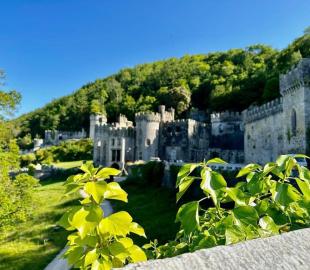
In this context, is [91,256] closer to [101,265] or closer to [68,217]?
[101,265]

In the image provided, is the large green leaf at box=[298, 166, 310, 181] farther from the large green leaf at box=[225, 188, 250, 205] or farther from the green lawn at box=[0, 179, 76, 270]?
the green lawn at box=[0, 179, 76, 270]

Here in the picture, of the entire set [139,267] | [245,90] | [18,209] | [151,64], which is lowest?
[18,209]

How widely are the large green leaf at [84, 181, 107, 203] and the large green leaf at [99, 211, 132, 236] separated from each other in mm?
177

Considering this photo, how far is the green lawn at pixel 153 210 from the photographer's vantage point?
22.2 m

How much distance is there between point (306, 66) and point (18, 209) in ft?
77.4

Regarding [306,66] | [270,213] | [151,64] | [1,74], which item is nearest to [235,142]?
[306,66]

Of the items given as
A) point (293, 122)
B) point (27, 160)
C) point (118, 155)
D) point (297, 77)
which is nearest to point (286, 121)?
point (293, 122)

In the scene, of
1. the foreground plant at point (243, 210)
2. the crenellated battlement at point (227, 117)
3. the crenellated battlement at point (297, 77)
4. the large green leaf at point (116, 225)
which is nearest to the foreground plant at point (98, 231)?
the large green leaf at point (116, 225)

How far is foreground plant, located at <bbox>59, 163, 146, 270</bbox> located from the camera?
2254mm

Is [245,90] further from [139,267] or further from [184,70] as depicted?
[139,267]

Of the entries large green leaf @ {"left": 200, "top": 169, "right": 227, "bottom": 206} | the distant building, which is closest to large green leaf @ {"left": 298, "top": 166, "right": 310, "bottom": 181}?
large green leaf @ {"left": 200, "top": 169, "right": 227, "bottom": 206}

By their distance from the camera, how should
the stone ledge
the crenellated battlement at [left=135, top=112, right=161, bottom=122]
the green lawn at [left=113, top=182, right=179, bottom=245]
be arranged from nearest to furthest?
the stone ledge
the green lawn at [left=113, top=182, right=179, bottom=245]
the crenellated battlement at [left=135, top=112, right=161, bottom=122]

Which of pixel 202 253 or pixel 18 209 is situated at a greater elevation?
pixel 202 253

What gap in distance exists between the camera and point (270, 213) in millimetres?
2967
